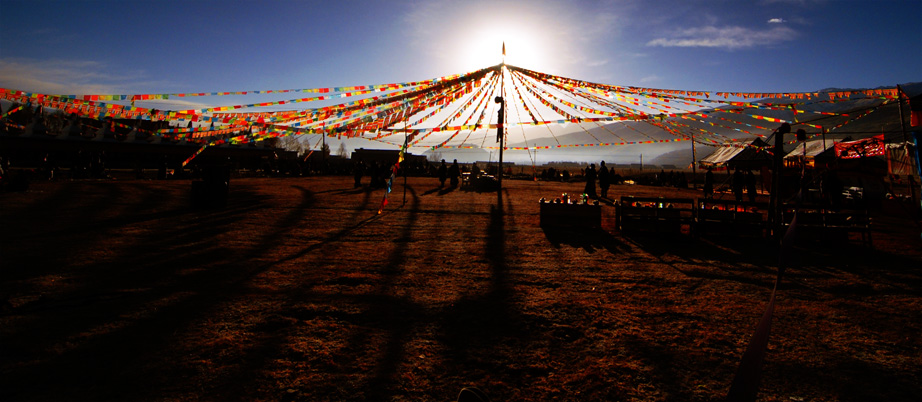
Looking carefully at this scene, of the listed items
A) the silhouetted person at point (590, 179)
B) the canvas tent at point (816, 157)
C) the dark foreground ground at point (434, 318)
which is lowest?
the dark foreground ground at point (434, 318)

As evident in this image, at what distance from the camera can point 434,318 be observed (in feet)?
14.3

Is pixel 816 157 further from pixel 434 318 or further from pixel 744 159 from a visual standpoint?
pixel 434 318

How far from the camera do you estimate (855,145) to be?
12133 millimetres

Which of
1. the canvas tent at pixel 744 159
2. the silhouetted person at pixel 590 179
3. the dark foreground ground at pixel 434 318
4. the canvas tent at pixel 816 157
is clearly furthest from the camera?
the canvas tent at pixel 744 159

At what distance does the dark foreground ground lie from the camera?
121 inches

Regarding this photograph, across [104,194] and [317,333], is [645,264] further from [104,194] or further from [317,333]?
[104,194]

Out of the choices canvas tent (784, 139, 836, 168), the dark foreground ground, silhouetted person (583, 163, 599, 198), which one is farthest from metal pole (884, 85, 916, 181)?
silhouetted person (583, 163, 599, 198)

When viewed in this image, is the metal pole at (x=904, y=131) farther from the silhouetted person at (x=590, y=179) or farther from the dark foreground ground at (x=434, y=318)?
the silhouetted person at (x=590, y=179)

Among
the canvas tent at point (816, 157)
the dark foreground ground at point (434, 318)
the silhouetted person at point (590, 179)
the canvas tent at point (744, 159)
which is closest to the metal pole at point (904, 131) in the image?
the dark foreground ground at point (434, 318)

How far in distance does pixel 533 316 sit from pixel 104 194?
728 inches

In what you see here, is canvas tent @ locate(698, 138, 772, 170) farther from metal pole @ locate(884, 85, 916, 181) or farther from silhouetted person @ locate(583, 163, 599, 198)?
metal pole @ locate(884, 85, 916, 181)

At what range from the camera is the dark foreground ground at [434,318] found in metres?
3.07

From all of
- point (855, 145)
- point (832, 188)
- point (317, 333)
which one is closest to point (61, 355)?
point (317, 333)

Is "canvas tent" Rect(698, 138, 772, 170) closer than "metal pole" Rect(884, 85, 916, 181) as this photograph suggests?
No
